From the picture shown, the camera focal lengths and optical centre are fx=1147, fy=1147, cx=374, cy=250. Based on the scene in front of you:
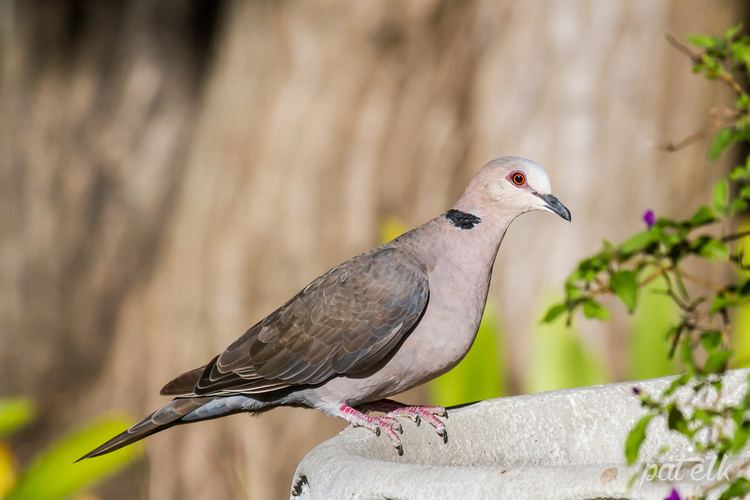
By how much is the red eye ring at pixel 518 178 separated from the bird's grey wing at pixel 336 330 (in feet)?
1.12

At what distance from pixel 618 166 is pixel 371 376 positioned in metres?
2.78

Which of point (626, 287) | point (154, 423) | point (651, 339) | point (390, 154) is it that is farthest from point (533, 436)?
point (390, 154)

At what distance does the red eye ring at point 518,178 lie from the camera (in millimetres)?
3057

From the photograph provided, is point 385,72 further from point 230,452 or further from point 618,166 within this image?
point 230,452

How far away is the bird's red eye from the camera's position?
10.0ft

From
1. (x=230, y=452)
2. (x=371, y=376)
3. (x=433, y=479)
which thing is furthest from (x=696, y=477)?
(x=230, y=452)

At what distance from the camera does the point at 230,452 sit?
574 centimetres

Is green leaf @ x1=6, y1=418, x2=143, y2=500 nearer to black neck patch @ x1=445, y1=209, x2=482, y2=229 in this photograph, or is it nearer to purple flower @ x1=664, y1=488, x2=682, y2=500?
black neck patch @ x1=445, y1=209, x2=482, y2=229

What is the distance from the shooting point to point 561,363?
13.7 ft

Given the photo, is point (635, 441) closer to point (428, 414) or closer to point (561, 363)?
point (428, 414)

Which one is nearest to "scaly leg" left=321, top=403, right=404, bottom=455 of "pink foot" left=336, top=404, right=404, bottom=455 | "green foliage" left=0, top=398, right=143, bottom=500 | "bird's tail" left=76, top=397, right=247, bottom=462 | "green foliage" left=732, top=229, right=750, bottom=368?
"pink foot" left=336, top=404, right=404, bottom=455

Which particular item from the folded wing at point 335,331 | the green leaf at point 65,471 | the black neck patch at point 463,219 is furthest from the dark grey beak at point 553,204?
the green leaf at point 65,471

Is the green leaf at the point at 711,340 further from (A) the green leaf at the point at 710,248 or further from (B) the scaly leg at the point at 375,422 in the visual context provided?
(B) the scaly leg at the point at 375,422

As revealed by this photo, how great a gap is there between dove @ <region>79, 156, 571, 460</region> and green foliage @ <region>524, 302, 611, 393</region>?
1.15 m
